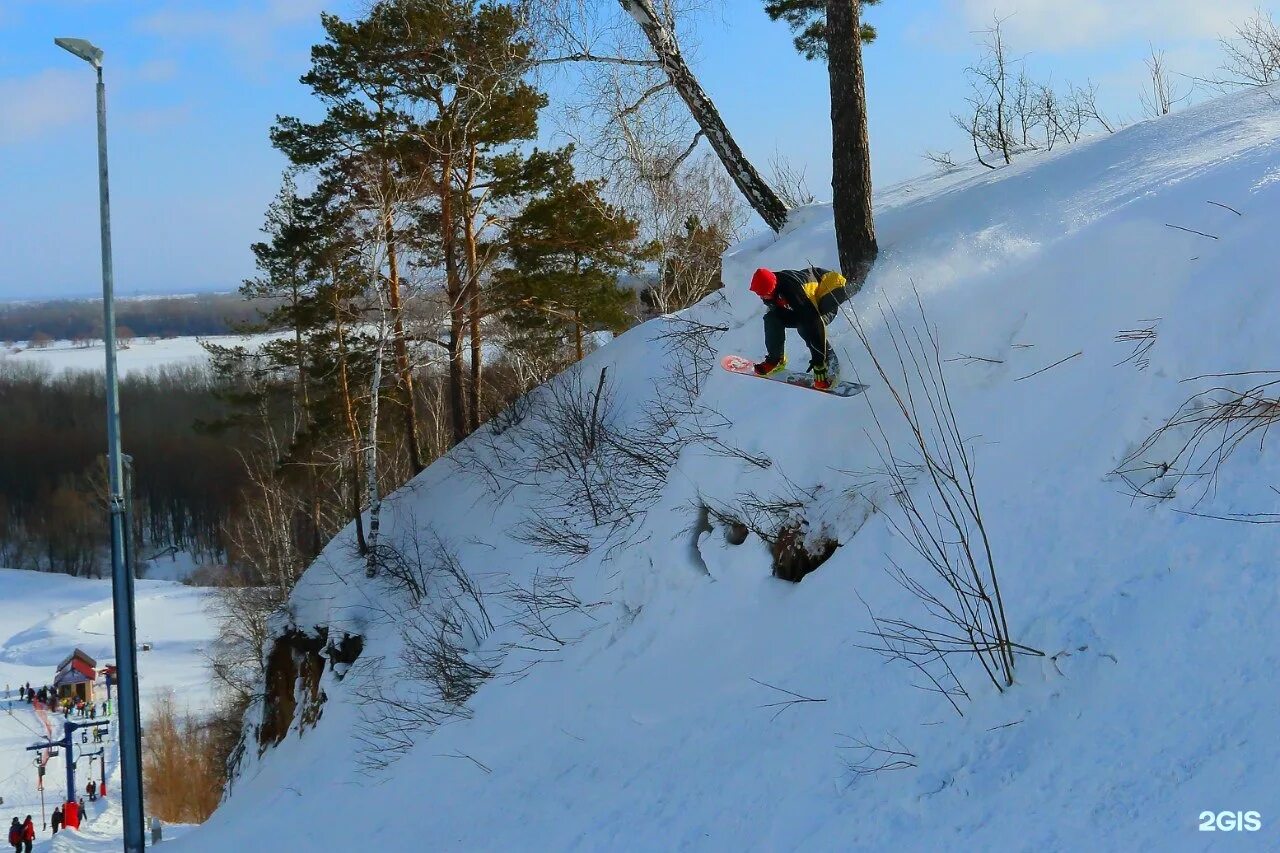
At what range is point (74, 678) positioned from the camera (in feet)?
149

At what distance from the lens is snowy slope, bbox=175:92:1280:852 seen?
404 centimetres

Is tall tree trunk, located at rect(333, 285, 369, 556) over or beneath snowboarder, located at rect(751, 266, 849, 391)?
beneath

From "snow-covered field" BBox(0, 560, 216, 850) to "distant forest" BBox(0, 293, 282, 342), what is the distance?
109 feet

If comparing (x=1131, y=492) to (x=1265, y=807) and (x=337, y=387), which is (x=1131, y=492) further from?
(x=337, y=387)

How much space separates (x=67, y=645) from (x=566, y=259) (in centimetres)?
5074

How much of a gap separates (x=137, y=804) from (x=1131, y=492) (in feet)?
27.8

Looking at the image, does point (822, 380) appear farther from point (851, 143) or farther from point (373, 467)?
point (373, 467)

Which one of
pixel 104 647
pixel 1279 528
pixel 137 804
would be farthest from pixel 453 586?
pixel 104 647

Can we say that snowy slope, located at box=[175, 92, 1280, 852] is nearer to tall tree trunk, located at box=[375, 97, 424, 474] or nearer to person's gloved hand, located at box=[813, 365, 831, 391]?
person's gloved hand, located at box=[813, 365, 831, 391]

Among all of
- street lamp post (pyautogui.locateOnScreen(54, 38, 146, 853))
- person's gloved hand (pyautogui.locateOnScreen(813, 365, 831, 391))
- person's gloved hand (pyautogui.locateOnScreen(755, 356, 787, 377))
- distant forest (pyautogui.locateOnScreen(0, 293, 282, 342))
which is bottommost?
street lamp post (pyautogui.locateOnScreen(54, 38, 146, 853))

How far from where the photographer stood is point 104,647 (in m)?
55.0

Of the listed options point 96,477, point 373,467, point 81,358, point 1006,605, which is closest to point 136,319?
point 81,358

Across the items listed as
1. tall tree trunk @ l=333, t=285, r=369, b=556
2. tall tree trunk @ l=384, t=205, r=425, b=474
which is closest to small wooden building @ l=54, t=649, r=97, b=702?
tall tree trunk @ l=333, t=285, r=369, b=556

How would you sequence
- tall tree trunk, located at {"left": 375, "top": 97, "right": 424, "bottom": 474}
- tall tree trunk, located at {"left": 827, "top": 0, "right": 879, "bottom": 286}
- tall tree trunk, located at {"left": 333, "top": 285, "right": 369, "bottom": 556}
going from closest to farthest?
tall tree trunk, located at {"left": 827, "top": 0, "right": 879, "bottom": 286} → tall tree trunk, located at {"left": 375, "top": 97, "right": 424, "bottom": 474} → tall tree trunk, located at {"left": 333, "top": 285, "right": 369, "bottom": 556}
